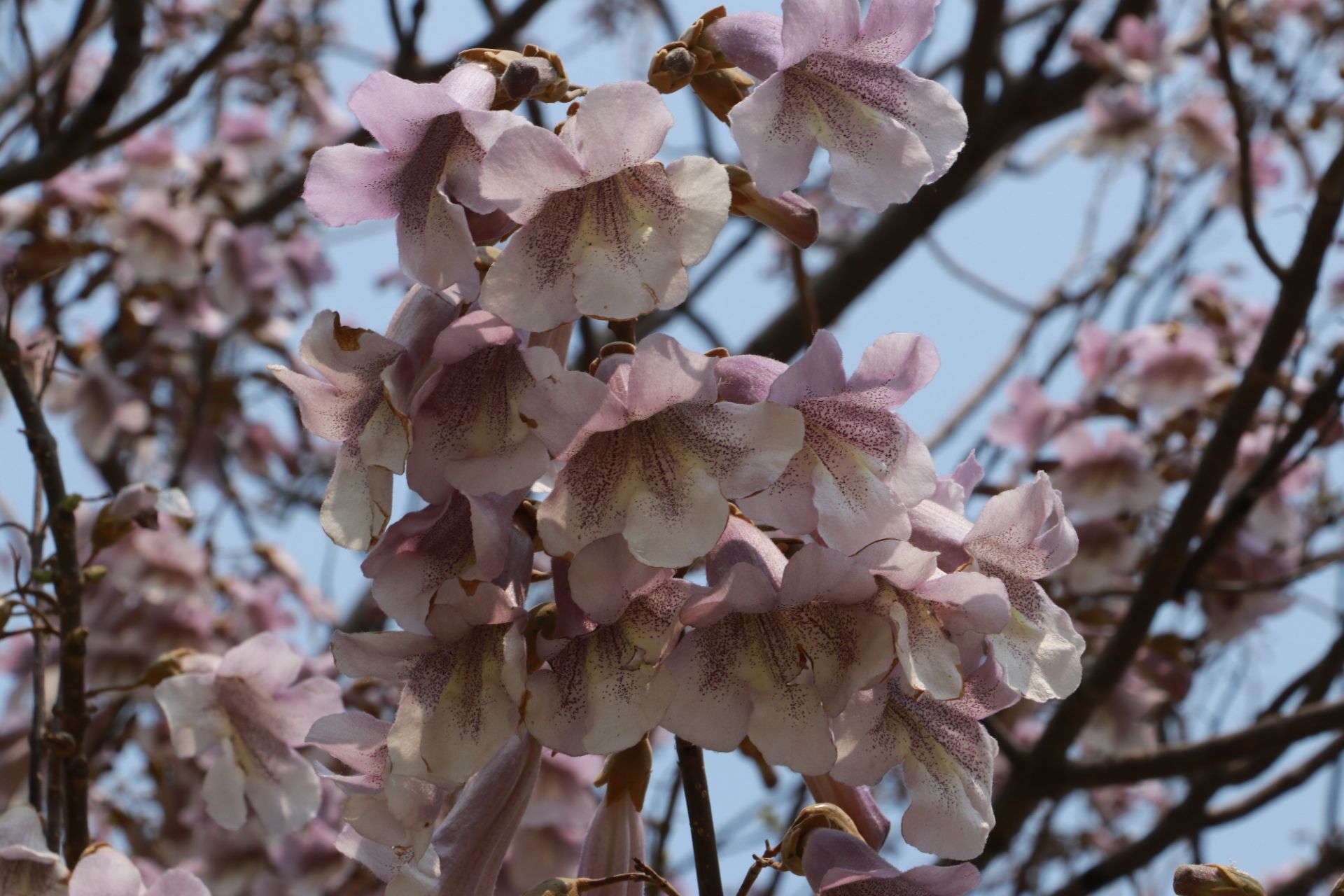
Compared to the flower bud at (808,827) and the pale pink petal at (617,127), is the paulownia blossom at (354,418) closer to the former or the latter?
the pale pink petal at (617,127)

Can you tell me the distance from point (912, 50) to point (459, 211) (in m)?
0.42

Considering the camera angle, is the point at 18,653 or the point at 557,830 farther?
the point at 18,653

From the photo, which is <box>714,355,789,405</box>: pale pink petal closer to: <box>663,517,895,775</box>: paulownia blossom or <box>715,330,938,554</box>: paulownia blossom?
<box>715,330,938,554</box>: paulownia blossom

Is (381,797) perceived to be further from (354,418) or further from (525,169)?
(525,169)

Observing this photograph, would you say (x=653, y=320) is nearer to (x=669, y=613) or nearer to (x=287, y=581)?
(x=287, y=581)

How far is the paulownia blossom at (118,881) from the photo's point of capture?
128 centimetres

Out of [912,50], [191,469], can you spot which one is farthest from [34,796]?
[191,469]

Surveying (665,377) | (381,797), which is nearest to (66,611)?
(381,797)

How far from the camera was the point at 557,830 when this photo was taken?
261cm

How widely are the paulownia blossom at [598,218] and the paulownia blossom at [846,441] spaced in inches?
4.0

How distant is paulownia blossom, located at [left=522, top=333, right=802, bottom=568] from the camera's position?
924 mm

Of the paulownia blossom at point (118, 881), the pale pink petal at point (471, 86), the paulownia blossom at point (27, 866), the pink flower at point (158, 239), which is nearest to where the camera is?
the pale pink petal at point (471, 86)

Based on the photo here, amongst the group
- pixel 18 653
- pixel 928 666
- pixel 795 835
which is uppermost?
pixel 928 666

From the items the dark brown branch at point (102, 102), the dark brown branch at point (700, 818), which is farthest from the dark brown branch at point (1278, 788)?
the dark brown branch at point (102, 102)
